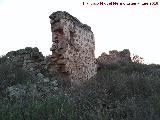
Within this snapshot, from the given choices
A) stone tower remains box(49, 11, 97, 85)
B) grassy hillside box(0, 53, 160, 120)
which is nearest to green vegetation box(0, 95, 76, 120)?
grassy hillside box(0, 53, 160, 120)

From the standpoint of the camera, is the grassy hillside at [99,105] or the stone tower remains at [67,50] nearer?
the grassy hillside at [99,105]

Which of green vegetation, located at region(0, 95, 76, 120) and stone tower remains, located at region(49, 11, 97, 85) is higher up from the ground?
stone tower remains, located at region(49, 11, 97, 85)

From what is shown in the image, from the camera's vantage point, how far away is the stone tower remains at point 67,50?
9703 mm

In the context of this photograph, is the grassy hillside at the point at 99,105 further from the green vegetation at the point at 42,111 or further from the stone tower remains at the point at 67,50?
the stone tower remains at the point at 67,50

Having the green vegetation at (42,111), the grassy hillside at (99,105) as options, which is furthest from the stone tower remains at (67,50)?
the green vegetation at (42,111)

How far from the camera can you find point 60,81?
30.7ft

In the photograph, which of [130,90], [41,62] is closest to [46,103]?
[130,90]

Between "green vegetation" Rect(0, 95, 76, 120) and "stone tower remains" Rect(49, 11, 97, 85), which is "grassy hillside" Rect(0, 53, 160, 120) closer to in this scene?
"green vegetation" Rect(0, 95, 76, 120)

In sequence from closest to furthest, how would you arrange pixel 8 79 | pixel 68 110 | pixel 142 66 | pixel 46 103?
1. pixel 68 110
2. pixel 46 103
3. pixel 8 79
4. pixel 142 66

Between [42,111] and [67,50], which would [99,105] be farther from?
[67,50]

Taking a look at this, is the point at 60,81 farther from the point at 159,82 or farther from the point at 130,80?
the point at 159,82

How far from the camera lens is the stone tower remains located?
970 cm

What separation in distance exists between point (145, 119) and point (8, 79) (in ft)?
17.3

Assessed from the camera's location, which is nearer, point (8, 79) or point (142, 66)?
point (8, 79)
